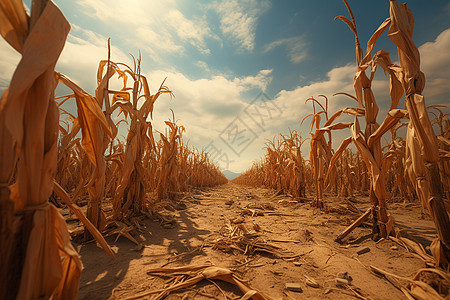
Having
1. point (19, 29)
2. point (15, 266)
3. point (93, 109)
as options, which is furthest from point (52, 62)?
point (15, 266)

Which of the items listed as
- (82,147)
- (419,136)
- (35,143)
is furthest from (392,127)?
(82,147)

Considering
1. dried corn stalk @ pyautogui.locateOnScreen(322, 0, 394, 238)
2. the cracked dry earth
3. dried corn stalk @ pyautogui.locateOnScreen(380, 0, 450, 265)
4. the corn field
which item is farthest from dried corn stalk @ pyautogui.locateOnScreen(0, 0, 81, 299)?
dried corn stalk @ pyautogui.locateOnScreen(322, 0, 394, 238)

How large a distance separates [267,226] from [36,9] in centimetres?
288

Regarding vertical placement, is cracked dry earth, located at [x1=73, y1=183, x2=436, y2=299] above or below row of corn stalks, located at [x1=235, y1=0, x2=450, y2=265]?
below

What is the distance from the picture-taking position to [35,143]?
669 mm

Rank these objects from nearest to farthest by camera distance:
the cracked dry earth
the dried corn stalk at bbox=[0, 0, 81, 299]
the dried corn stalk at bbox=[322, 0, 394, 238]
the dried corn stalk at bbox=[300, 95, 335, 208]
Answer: the dried corn stalk at bbox=[0, 0, 81, 299], the cracked dry earth, the dried corn stalk at bbox=[322, 0, 394, 238], the dried corn stalk at bbox=[300, 95, 335, 208]

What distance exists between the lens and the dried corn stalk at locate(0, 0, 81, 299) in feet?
2.03

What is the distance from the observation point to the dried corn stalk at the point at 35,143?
62 centimetres

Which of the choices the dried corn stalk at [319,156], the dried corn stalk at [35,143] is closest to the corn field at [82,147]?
the dried corn stalk at [35,143]

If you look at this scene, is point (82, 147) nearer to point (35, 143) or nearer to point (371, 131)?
point (35, 143)

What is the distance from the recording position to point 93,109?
1090mm

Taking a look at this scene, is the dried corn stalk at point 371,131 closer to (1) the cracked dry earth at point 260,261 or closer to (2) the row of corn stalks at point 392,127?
(2) the row of corn stalks at point 392,127

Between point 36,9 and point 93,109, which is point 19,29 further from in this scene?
point 93,109

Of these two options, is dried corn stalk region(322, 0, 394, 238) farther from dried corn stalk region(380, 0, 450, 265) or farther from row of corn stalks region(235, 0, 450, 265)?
dried corn stalk region(380, 0, 450, 265)
